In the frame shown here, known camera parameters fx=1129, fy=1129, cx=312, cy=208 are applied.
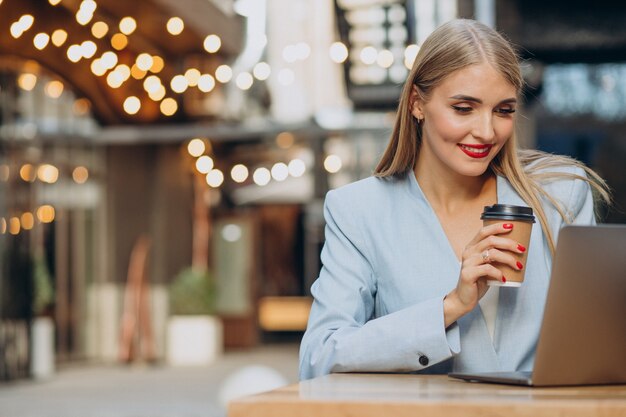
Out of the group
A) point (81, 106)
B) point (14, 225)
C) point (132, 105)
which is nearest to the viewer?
point (14, 225)

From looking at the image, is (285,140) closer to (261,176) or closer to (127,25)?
(261,176)

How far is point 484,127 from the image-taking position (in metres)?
2.05

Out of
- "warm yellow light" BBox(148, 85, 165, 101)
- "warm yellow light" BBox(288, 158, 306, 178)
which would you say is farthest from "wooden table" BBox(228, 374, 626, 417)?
"warm yellow light" BBox(288, 158, 306, 178)

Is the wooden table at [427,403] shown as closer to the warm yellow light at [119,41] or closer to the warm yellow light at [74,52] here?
the warm yellow light at [74,52]

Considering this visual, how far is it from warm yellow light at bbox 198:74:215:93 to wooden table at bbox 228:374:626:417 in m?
13.0

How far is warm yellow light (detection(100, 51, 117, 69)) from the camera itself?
44.0 ft

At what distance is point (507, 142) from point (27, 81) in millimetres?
12075

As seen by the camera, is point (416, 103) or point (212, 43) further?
point (212, 43)

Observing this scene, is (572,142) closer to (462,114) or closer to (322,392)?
(462,114)

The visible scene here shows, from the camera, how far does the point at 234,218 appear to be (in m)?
17.6

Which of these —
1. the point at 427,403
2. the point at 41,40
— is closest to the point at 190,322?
the point at 41,40

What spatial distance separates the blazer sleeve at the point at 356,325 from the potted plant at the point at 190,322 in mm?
12931

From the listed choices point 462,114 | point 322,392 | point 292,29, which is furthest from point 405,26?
point 322,392

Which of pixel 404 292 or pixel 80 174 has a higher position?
pixel 80 174
